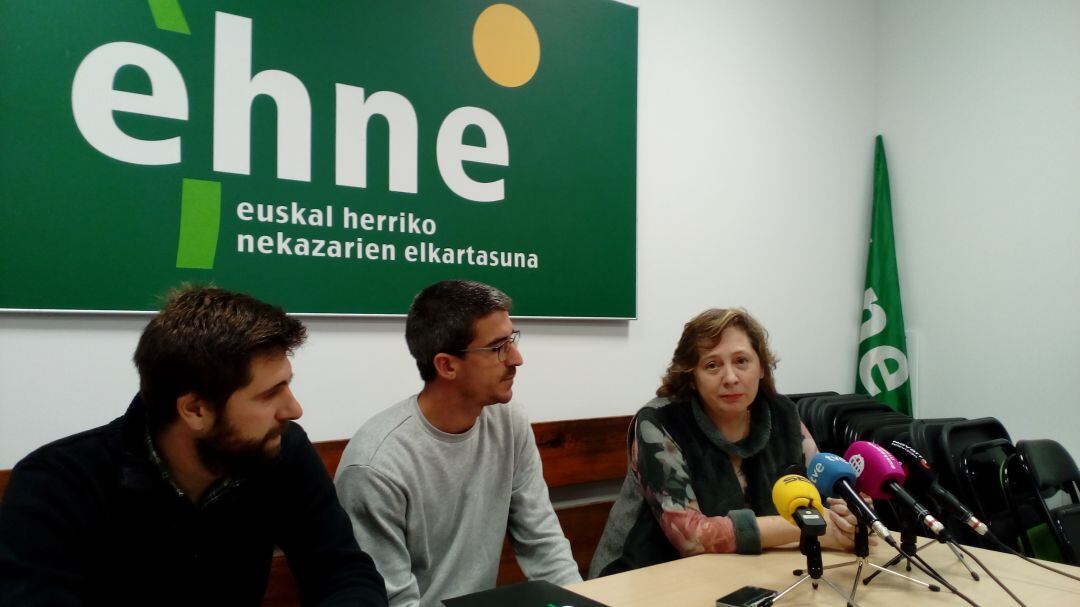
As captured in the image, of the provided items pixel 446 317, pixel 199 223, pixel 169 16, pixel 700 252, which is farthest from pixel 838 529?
pixel 169 16

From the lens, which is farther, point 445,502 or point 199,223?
point 199,223

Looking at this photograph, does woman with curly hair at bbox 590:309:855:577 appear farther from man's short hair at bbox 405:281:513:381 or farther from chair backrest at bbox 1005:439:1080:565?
chair backrest at bbox 1005:439:1080:565

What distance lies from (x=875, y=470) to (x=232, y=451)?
4.10 ft

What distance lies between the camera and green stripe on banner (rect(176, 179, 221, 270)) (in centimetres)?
222

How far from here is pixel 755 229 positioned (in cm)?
363

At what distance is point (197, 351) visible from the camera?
136 cm

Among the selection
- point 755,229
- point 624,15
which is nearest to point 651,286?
point 755,229

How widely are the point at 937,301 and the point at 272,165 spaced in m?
3.26

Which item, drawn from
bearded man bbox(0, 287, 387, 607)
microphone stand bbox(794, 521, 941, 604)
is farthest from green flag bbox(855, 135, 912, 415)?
bearded man bbox(0, 287, 387, 607)

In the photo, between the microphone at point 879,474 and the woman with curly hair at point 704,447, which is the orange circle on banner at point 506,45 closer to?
the woman with curly hair at point 704,447

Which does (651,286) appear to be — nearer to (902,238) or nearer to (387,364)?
(387,364)

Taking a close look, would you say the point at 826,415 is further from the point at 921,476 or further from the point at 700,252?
the point at 921,476

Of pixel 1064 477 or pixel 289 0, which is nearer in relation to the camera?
pixel 289 0

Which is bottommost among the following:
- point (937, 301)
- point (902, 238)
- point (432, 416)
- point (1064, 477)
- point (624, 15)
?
point (1064, 477)
